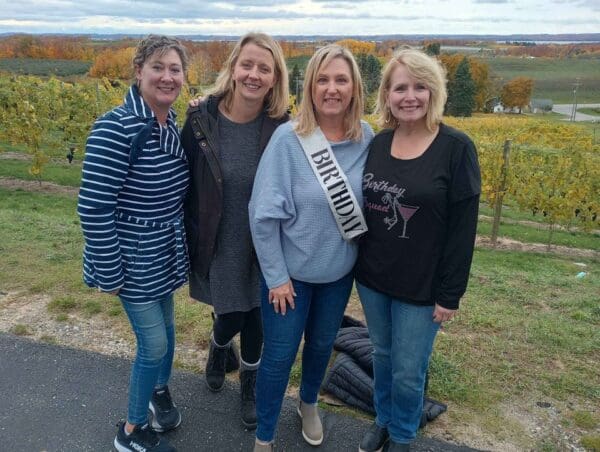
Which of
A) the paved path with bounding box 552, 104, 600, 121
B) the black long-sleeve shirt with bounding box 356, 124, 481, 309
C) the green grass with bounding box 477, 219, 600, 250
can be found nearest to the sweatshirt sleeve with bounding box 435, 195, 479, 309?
the black long-sleeve shirt with bounding box 356, 124, 481, 309

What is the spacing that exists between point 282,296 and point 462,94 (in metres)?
60.4

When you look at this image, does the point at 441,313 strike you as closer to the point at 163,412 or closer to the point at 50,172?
the point at 163,412

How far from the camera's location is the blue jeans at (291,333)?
255 centimetres

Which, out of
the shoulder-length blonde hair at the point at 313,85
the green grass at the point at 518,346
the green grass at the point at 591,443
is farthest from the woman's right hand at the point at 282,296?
the green grass at the point at 591,443

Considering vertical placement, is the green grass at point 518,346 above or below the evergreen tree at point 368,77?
below

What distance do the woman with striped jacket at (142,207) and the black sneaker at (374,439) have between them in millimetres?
1071

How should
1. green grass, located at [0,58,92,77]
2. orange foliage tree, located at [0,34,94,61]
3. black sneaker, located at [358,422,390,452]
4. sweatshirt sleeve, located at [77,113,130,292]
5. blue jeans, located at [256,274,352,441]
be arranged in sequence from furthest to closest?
orange foliage tree, located at [0,34,94,61], green grass, located at [0,58,92,77], black sneaker, located at [358,422,390,452], blue jeans, located at [256,274,352,441], sweatshirt sleeve, located at [77,113,130,292]

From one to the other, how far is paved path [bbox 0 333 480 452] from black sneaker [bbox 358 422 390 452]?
0.09 m

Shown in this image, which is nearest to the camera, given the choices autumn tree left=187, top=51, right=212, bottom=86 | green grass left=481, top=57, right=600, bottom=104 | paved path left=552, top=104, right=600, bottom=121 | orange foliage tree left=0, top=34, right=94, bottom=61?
autumn tree left=187, top=51, right=212, bottom=86

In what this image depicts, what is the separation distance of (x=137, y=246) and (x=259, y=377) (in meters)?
0.90

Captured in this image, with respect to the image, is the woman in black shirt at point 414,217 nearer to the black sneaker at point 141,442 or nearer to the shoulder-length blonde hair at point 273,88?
the shoulder-length blonde hair at point 273,88

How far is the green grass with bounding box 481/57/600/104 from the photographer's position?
316ft

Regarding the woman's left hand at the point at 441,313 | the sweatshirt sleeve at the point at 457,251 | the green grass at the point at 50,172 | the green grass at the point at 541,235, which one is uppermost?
the sweatshirt sleeve at the point at 457,251

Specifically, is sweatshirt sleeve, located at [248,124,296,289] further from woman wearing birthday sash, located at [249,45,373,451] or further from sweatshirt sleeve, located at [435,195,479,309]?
sweatshirt sleeve, located at [435,195,479,309]
